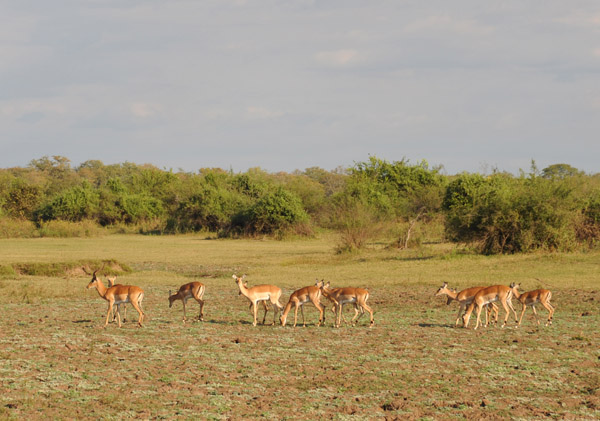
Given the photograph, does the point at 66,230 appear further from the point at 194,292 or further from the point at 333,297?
the point at 333,297

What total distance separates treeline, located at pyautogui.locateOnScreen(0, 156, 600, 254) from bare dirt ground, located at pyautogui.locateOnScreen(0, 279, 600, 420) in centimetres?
1557

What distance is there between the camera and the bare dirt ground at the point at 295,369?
7852mm

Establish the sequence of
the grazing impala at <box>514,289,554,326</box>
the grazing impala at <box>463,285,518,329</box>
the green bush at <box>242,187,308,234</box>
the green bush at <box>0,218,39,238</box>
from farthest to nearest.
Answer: the green bush at <box>0,218,39,238</box>, the green bush at <box>242,187,308,234</box>, the grazing impala at <box>514,289,554,326</box>, the grazing impala at <box>463,285,518,329</box>

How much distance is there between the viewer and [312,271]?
26.5 m

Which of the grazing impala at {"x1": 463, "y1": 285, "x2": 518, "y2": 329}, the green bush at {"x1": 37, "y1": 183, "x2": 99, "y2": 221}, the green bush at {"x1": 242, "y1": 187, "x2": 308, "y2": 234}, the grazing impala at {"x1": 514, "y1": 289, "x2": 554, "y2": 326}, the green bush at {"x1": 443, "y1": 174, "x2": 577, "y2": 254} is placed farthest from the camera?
the green bush at {"x1": 37, "y1": 183, "x2": 99, "y2": 221}

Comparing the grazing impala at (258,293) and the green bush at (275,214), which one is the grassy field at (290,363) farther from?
→ the green bush at (275,214)

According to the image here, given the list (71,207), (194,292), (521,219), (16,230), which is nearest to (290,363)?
(194,292)

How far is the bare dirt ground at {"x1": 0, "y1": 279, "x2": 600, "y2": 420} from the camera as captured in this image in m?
7.85

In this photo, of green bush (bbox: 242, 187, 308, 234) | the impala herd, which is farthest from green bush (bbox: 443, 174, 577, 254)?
green bush (bbox: 242, 187, 308, 234)

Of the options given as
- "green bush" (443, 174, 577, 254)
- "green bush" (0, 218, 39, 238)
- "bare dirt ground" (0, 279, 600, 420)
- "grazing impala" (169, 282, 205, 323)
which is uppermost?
"green bush" (443, 174, 577, 254)

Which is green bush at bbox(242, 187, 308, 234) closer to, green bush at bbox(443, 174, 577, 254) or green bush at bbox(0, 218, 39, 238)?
green bush at bbox(0, 218, 39, 238)

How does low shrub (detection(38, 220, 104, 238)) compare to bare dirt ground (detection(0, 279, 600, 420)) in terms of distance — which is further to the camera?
low shrub (detection(38, 220, 104, 238))

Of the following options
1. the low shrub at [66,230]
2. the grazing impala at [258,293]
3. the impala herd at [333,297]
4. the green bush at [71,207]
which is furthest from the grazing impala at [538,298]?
the green bush at [71,207]

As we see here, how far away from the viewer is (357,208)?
34.4 meters
